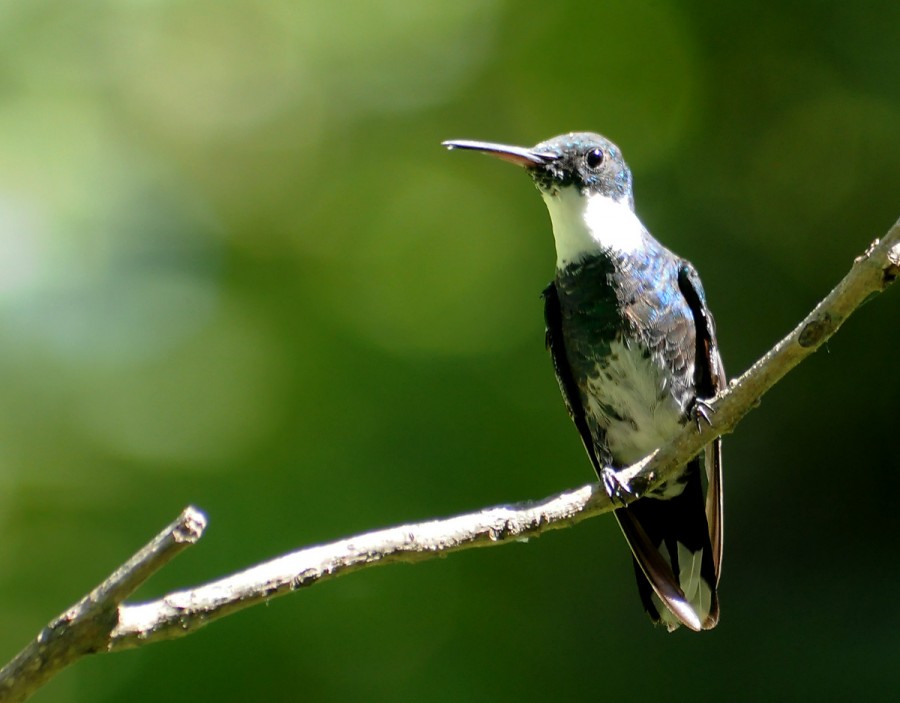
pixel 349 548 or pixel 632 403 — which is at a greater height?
pixel 632 403

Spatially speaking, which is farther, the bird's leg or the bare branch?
the bird's leg

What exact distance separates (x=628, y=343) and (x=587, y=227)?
0.40m

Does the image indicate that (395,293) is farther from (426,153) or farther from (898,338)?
(898,338)

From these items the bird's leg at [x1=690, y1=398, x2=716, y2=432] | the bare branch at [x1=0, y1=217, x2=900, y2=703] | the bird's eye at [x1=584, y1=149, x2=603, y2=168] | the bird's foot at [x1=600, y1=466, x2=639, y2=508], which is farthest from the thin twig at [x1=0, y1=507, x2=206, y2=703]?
the bird's eye at [x1=584, y1=149, x2=603, y2=168]

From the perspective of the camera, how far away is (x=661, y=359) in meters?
3.39

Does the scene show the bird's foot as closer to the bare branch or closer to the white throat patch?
the bare branch

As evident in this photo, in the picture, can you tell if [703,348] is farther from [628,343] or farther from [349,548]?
[349,548]

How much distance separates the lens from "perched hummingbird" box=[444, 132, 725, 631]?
3.38 metres

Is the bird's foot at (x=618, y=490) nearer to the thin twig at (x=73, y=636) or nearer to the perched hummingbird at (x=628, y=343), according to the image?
the perched hummingbird at (x=628, y=343)

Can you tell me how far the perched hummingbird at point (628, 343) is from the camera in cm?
338

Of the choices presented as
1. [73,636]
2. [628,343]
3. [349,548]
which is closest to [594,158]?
[628,343]

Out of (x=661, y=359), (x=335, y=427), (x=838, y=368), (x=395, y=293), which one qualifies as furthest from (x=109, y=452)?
(x=838, y=368)

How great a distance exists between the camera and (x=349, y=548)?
6.88 feet

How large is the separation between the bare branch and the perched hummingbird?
0.75 meters
